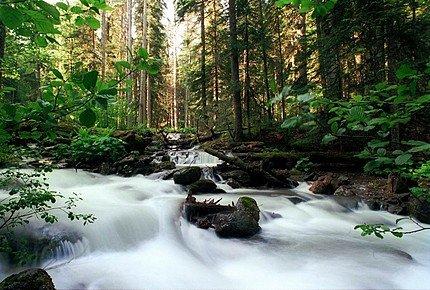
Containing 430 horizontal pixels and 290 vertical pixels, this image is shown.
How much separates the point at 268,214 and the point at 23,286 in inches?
198

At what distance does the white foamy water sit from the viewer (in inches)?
177

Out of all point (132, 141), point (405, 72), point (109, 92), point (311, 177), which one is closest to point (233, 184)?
point (311, 177)

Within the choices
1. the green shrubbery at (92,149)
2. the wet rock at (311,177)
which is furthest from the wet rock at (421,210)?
the green shrubbery at (92,149)

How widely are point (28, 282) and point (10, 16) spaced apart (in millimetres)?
3198

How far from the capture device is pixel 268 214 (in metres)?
7.23

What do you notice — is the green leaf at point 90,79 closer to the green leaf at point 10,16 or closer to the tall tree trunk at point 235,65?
the green leaf at point 10,16

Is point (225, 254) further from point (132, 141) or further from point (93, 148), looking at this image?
point (132, 141)

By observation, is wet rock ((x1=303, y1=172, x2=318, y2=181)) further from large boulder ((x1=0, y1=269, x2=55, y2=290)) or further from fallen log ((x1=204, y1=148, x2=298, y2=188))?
large boulder ((x1=0, y1=269, x2=55, y2=290))

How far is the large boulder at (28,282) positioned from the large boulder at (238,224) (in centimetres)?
307

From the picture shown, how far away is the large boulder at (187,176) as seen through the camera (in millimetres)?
9500

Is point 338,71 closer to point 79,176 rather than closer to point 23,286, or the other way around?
point 79,176

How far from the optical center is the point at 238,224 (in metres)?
6.01

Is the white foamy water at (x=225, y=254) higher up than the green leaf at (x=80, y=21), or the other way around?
the green leaf at (x=80, y=21)

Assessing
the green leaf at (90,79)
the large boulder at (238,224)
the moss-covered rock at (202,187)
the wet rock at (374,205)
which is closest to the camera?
the green leaf at (90,79)
